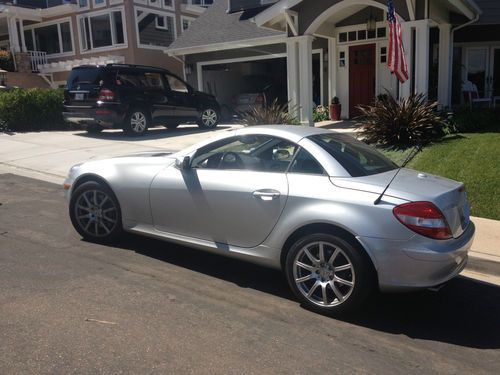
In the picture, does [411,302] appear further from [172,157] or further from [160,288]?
[172,157]

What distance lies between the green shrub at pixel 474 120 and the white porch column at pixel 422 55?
3.32ft

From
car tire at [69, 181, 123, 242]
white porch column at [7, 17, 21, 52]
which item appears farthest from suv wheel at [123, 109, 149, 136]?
white porch column at [7, 17, 21, 52]

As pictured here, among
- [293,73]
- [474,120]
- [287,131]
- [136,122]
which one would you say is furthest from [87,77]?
[287,131]

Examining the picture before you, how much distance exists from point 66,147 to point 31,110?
445 cm

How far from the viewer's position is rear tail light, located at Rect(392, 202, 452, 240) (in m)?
3.71

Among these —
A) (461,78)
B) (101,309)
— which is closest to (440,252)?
(101,309)

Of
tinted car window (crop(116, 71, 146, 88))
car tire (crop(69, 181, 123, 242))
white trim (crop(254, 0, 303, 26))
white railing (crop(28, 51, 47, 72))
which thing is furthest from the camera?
white railing (crop(28, 51, 47, 72))

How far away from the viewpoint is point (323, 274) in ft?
13.1

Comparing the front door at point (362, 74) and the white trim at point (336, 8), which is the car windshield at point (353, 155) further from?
the front door at point (362, 74)

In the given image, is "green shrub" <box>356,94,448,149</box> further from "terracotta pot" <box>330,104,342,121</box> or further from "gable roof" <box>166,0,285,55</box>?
"gable roof" <box>166,0,285,55</box>

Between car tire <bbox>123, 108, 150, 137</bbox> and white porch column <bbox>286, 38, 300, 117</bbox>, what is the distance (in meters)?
4.28

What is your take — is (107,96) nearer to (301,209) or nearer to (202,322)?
(301,209)

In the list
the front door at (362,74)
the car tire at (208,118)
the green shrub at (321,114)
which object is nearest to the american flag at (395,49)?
the front door at (362,74)

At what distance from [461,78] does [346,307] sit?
45.7 feet
